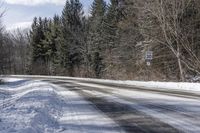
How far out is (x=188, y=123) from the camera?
10.4 m

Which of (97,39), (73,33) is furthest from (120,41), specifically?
(73,33)

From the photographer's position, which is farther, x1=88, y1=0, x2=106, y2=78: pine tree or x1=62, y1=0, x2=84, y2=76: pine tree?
x1=62, y1=0, x2=84, y2=76: pine tree

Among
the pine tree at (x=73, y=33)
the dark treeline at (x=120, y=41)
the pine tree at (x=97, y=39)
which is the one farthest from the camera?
the pine tree at (x=73, y=33)

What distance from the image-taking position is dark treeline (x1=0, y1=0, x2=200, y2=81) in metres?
38.8

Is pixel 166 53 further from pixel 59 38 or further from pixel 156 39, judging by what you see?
pixel 59 38

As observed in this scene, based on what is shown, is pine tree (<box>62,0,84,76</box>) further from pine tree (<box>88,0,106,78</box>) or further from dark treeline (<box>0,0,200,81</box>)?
pine tree (<box>88,0,106,78</box>)

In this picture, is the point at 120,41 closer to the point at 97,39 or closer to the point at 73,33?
the point at 97,39

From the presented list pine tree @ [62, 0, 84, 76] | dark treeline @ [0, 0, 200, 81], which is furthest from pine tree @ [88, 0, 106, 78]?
pine tree @ [62, 0, 84, 76]

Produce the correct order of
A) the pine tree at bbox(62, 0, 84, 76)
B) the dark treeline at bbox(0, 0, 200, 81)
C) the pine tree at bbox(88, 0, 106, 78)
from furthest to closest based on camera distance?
the pine tree at bbox(62, 0, 84, 76)
the pine tree at bbox(88, 0, 106, 78)
the dark treeline at bbox(0, 0, 200, 81)

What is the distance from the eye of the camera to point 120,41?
2286 inches

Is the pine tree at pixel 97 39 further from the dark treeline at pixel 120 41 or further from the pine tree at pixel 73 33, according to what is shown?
the pine tree at pixel 73 33

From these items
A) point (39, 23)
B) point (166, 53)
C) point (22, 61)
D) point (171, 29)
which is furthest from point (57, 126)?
point (22, 61)

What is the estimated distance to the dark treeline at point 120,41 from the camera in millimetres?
38812

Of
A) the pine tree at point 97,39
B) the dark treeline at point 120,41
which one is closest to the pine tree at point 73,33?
the dark treeline at point 120,41
